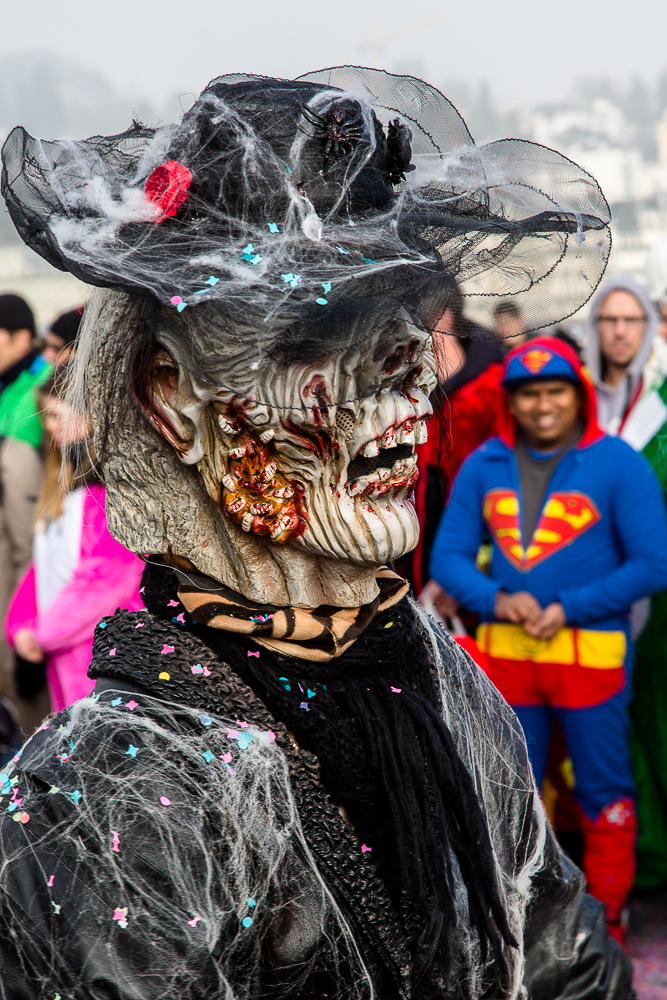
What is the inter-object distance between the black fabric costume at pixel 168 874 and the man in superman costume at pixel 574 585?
1958 millimetres

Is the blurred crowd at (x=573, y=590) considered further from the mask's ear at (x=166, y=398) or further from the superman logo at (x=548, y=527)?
the mask's ear at (x=166, y=398)

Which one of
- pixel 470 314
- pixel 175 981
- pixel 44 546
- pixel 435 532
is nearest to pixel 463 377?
pixel 435 532

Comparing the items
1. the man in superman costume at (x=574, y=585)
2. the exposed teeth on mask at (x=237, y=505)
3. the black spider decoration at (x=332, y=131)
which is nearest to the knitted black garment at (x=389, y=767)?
the exposed teeth on mask at (x=237, y=505)

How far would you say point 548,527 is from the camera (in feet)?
11.1

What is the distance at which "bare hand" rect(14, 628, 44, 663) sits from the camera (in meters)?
3.44

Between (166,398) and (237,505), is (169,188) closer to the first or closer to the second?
(166,398)

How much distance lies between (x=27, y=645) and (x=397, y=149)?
2725 mm

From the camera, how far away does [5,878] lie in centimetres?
109

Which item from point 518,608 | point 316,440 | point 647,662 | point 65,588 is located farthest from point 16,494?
point 316,440

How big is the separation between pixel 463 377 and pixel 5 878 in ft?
10.7

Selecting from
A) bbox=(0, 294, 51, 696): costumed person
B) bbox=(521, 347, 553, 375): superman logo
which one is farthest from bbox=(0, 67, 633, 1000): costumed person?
bbox=(0, 294, 51, 696): costumed person

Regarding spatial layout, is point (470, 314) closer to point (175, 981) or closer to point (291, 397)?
point (291, 397)

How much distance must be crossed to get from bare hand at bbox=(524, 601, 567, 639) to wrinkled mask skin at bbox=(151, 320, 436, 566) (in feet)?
7.01

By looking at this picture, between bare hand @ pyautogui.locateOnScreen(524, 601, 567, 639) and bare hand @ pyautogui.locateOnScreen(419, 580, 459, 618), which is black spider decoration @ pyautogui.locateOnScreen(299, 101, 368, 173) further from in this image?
bare hand @ pyautogui.locateOnScreen(419, 580, 459, 618)
